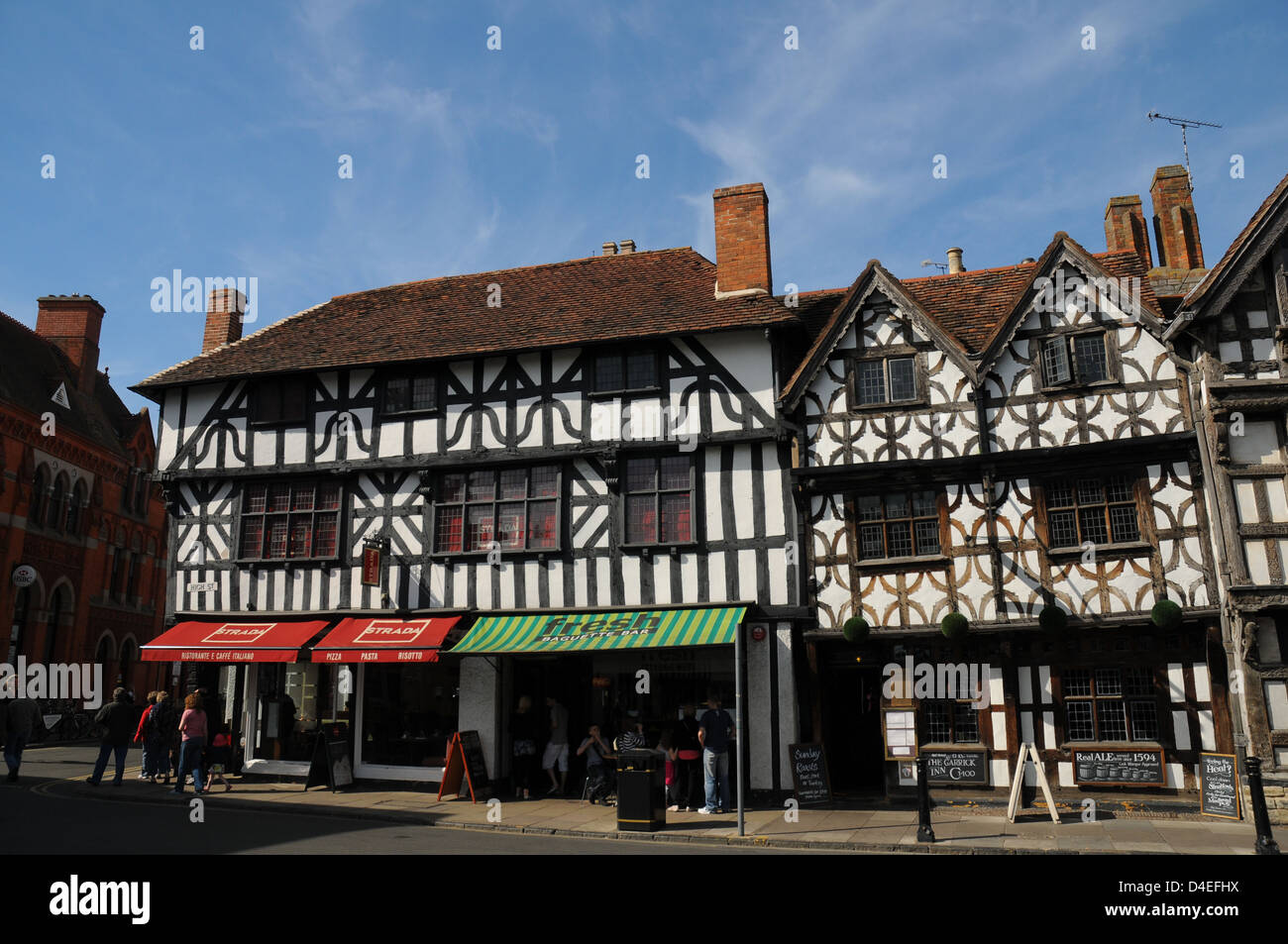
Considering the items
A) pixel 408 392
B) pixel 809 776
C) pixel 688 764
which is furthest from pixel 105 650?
pixel 809 776

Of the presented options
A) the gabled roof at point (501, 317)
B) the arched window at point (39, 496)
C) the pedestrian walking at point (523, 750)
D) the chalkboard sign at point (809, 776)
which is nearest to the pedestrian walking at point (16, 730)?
the gabled roof at point (501, 317)

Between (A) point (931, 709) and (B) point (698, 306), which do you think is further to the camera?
(B) point (698, 306)

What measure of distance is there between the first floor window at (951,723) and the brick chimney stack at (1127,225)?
9263mm

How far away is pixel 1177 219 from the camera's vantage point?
16.9 m

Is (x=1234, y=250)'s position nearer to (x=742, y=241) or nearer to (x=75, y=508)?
(x=742, y=241)

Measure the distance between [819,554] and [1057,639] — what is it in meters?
3.77

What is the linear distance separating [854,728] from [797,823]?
125 inches

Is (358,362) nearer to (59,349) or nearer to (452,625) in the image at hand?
(452,625)

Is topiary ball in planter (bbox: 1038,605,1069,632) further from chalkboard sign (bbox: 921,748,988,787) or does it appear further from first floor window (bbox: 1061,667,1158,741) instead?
chalkboard sign (bbox: 921,748,988,787)

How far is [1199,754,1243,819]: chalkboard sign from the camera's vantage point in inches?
469

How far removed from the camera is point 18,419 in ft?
95.0

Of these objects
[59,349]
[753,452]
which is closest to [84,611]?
[59,349]

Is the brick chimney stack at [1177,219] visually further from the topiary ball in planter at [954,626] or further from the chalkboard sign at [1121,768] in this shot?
the chalkboard sign at [1121,768]
